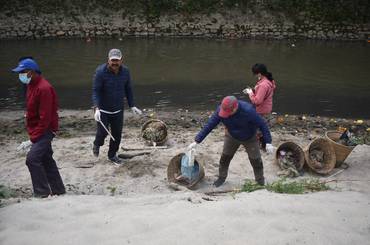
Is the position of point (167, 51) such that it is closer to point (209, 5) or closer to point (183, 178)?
point (209, 5)

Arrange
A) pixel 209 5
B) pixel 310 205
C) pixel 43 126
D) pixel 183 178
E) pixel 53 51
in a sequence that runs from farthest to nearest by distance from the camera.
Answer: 1. pixel 209 5
2. pixel 53 51
3. pixel 183 178
4. pixel 43 126
5. pixel 310 205

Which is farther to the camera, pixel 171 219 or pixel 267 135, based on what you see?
pixel 267 135

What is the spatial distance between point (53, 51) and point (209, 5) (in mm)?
8549

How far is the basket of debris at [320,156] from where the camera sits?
694cm

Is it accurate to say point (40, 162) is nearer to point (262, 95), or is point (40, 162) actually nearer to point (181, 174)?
point (181, 174)

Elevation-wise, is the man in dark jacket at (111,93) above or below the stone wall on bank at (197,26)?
below

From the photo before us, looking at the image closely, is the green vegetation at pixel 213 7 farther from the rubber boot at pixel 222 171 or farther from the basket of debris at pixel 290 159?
the rubber boot at pixel 222 171

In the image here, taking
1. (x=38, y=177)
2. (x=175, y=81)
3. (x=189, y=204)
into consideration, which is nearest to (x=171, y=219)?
(x=189, y=204)

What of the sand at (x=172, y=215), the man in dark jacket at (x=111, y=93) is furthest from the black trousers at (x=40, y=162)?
the man in dark jacket at (x=111, y=93)

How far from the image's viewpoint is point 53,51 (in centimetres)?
1697

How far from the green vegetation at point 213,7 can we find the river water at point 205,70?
2.10 m

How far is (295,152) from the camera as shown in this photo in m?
7.16

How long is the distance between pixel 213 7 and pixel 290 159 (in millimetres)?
15429

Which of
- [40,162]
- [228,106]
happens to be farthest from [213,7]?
[40,162]
